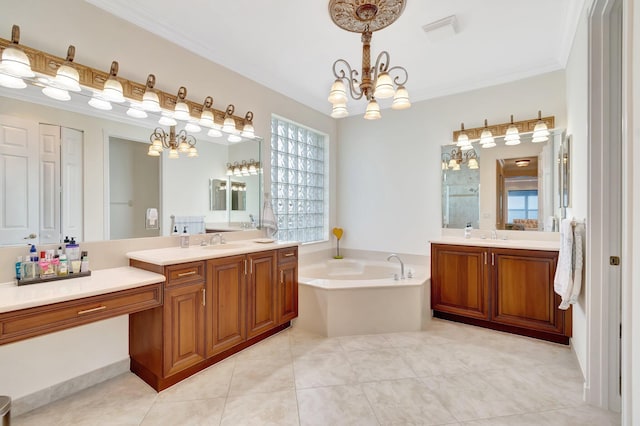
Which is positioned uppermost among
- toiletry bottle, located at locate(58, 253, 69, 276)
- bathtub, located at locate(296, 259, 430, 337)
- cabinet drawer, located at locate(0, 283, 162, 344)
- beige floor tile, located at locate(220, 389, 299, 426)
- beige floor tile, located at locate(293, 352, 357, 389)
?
toiletry bottle, located at locate(58, 253, 69, 276)

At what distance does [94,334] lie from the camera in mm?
2072

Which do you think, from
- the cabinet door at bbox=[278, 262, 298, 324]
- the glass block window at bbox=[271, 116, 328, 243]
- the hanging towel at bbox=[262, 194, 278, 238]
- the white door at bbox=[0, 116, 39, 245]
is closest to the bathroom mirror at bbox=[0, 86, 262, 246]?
the white door at bbox=[0, 116, 39, 245]

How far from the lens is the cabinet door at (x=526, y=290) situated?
2.68m

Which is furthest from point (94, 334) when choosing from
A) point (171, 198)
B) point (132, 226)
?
point (171, 198)

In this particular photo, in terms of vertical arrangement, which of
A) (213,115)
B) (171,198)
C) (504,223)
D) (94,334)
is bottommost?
(94,334)

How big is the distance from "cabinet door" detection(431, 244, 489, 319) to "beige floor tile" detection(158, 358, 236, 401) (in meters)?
2.29

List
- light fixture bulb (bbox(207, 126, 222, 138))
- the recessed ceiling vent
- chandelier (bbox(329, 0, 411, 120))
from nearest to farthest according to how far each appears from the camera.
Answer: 1. chandelier (bbox(329, 0, 411, 120))
2. the recessed ceiling vent
3. light fixture bulb (bbox(207, 126, 222, 138))

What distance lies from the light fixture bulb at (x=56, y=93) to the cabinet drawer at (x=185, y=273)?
1.30 metres

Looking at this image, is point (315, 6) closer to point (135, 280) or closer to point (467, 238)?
point (135, 280)

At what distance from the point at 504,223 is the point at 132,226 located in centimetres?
373

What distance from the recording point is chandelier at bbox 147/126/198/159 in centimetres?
243

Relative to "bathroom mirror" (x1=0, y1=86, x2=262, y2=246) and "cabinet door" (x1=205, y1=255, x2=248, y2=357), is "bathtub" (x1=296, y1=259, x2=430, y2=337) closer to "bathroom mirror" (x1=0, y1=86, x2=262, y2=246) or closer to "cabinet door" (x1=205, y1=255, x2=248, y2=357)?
"cabinet door" (x1=205, y1=255, x2=248, y2=357)

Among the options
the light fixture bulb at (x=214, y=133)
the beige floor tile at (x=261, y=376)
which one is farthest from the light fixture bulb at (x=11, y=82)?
the beige floor tile at (x=261, y=376)

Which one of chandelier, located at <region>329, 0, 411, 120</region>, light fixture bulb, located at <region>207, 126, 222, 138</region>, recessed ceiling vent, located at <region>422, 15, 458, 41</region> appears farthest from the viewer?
light fixture bulb, located at <region>207, 126, 222, 138</region>
